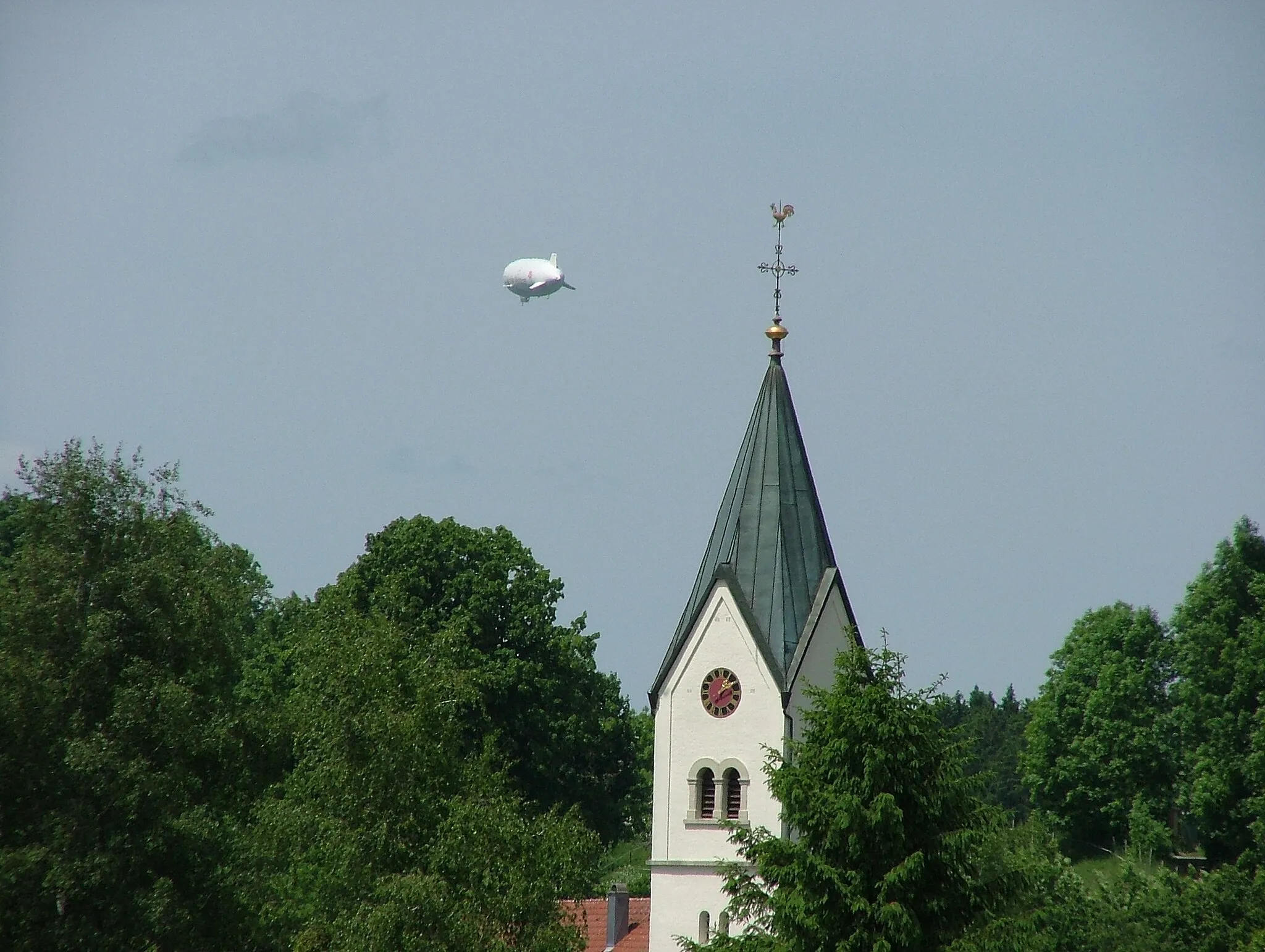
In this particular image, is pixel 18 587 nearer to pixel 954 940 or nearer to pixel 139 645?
pixel 139 645

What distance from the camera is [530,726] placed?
61.8m

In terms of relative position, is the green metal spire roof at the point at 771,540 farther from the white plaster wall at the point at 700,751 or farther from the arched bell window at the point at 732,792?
the arched bell window at the point at 732,792

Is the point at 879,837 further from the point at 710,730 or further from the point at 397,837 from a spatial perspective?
the point at 710,730

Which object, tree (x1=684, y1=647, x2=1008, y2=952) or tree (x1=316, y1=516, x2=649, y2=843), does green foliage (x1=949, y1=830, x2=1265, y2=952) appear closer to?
tree (x1=684, y1=647, x2=1008, y2=952)

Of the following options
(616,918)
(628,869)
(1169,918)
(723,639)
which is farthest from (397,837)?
(628,869)

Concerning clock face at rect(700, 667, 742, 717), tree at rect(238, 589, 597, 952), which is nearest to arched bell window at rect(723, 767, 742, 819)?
clock face at rect(700, 667, 742, 717)

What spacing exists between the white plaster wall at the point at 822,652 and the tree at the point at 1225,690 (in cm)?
2047

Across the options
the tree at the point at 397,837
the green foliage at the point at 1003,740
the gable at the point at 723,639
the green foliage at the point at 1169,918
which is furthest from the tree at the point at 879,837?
the green foliage at the point at 1003,740

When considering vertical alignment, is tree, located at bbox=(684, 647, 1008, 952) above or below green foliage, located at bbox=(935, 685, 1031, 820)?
below

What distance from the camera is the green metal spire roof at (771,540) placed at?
3906cm

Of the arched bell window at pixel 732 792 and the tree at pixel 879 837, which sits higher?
the arched bell window at pixel 732 792

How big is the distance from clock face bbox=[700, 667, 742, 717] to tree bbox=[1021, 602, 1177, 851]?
1347 inches

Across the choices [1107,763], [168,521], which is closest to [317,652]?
[168,521]

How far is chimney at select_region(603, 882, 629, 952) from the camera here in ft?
168
